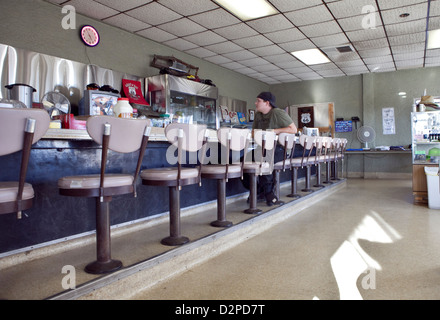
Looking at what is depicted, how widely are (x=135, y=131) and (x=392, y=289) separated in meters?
1.84

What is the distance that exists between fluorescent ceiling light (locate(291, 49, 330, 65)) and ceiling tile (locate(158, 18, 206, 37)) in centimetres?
256

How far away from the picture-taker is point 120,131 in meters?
1.84

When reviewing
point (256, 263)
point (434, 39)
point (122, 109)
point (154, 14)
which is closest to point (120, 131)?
point (122, 109)

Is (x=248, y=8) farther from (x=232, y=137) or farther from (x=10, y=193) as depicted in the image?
(x=10, y=193)

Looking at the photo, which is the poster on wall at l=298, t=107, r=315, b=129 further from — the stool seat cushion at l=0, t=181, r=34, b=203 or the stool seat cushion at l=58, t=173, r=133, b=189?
the stool seat cushion at l=0, t=181, r=34, b=203

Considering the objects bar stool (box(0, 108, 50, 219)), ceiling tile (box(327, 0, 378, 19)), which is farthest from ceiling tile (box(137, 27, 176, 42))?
bar stool (box(0, 108, 50, 219))

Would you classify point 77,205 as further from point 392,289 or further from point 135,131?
point 392,289

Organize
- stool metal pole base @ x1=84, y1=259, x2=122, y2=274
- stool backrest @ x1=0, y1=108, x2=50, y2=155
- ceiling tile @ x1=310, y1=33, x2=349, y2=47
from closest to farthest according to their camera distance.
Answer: stool backrest @ x1=0, y1=108, x2=50, y2=155
stool metal pole base @ x1=84, y1=259, x2=122, y2=274
ceiling tile @ x1=310, y1=33, x2=349, y2=47

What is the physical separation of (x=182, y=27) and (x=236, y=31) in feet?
3.18

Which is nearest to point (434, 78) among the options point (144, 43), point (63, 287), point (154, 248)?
point (144, 43)

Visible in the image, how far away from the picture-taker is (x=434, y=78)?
814 cm

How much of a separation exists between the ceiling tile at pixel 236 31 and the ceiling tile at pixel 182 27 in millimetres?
363

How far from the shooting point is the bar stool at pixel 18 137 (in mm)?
1416

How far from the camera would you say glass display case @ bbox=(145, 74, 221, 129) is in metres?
5.52
